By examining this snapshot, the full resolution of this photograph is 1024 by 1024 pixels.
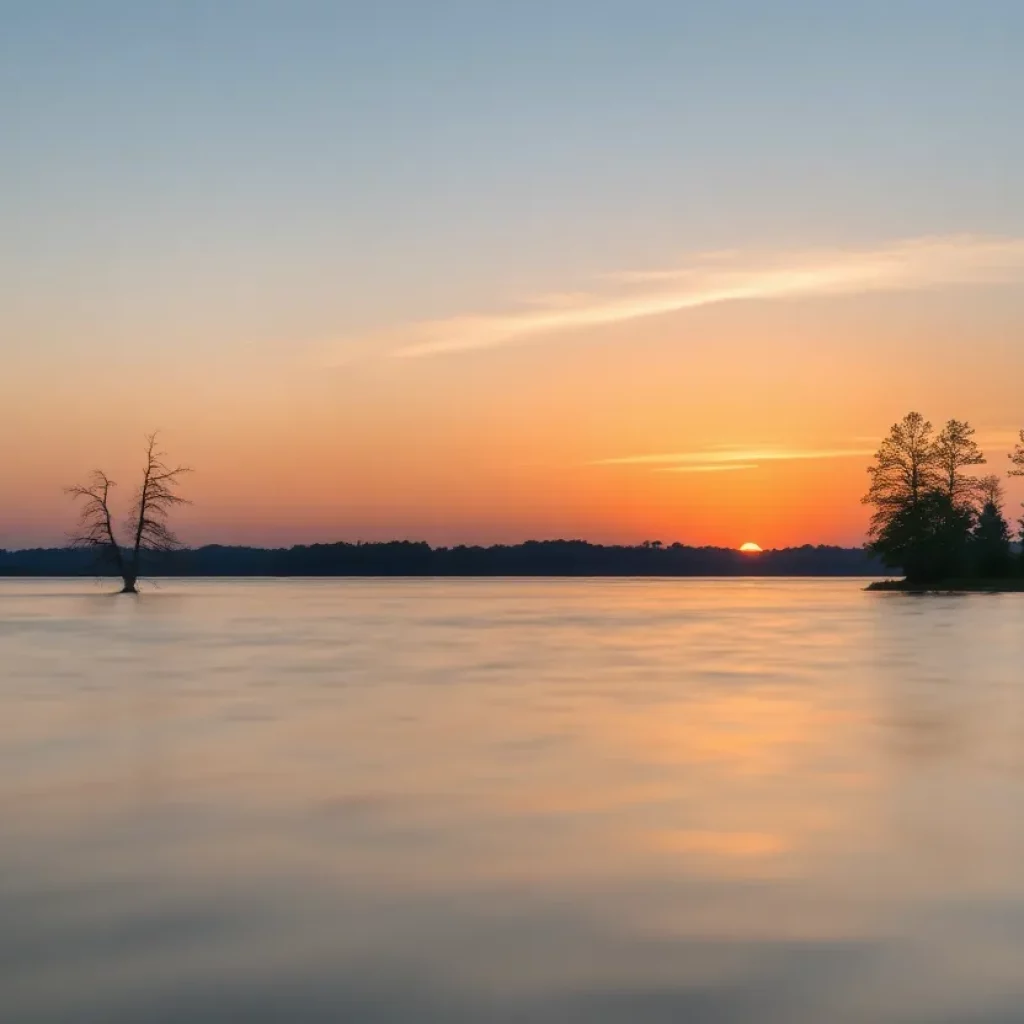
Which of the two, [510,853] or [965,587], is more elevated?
[965,587]

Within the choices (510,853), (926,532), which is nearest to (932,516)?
(926,532)

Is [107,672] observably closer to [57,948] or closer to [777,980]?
[57,948]

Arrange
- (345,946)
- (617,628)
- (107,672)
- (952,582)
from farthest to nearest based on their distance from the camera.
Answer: (952,582) < (617,628) < (107,672) < (345,946)

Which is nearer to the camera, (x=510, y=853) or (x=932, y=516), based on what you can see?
(x=510, y=853)

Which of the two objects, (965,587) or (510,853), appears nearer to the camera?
(510,853)

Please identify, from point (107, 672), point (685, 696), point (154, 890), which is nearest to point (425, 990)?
point (154, 890)

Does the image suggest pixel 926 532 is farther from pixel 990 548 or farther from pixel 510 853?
pixel 510 853

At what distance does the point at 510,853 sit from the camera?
1057 centimetres

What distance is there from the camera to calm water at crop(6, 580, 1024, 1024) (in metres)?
6.99

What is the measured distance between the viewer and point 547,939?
26.0 ft

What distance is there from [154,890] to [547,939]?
3128 millimetres

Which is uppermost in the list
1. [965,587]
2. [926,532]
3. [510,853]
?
Result: [926,532]

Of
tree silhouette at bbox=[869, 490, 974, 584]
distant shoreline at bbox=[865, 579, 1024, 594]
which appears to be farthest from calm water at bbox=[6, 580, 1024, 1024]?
distant shoreline at bbox=[865, 579, 1024, 594]

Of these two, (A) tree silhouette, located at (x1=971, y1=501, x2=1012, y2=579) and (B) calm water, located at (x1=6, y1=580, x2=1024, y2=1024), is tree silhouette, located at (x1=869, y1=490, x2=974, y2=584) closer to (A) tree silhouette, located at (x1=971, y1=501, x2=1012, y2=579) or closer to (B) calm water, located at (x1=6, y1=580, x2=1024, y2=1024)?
(A) tree silhouette, located at (x1=971, y1=501, x2=1012, y2=579)
